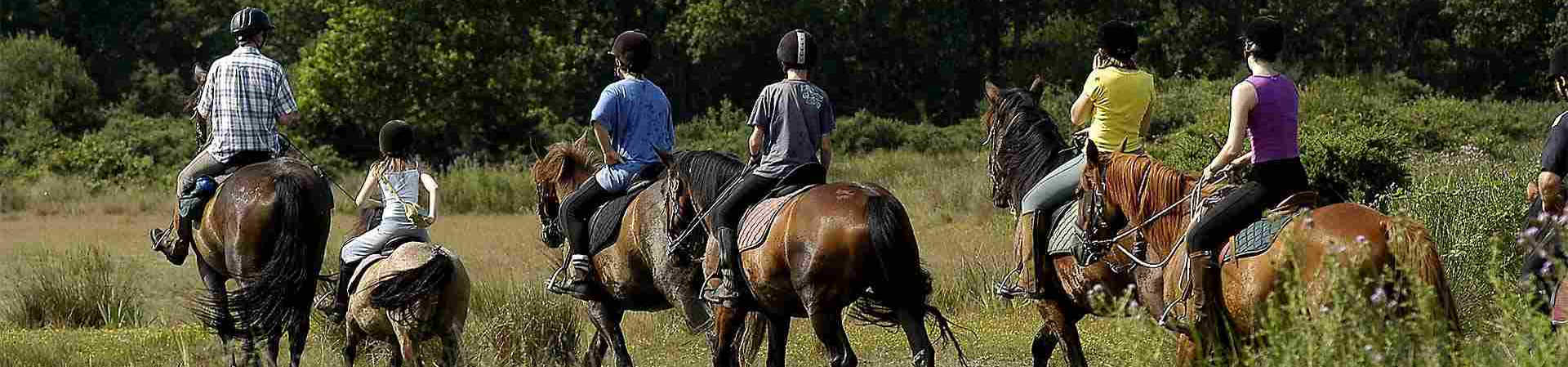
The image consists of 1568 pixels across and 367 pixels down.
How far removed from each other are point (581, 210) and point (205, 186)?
2.18m

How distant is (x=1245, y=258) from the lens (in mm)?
7188

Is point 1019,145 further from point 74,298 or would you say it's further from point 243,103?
point 74,298

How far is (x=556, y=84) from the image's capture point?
39.0 meters

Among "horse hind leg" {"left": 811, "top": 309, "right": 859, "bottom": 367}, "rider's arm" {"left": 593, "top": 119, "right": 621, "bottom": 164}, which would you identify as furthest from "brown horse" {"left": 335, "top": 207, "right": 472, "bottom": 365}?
"horse hind leg" {"left": 811, "top": 309, "right": 859, "bottom": 367}

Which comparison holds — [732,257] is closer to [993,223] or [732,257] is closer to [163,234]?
[163,234]

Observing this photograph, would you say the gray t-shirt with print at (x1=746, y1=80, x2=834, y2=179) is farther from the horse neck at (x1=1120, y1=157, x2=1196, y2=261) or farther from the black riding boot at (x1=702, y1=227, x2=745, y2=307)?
the horse neck at (x1=1120, y1=157, x2=1196, y2=261)

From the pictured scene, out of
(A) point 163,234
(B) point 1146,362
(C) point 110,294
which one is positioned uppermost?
(B) point 1146,362

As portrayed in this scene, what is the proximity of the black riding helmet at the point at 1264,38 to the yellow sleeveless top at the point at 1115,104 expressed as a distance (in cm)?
161

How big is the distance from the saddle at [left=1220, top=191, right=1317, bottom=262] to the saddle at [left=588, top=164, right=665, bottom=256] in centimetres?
376

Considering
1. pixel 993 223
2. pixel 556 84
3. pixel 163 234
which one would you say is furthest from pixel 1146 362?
pixel 556 84

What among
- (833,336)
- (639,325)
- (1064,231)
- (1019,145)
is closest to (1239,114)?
(1064,231)

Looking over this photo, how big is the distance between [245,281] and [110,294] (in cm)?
432

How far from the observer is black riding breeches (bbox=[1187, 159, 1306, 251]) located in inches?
285

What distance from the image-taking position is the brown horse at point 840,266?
339 inches
